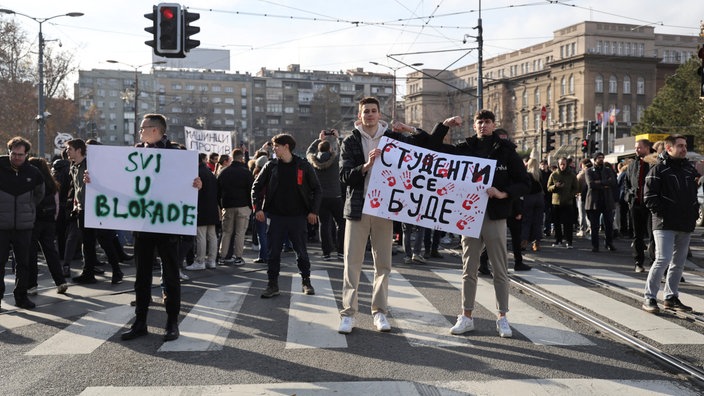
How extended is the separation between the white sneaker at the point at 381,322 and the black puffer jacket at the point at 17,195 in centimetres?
443

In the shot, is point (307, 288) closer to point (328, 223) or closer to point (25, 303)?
point (25, 303)

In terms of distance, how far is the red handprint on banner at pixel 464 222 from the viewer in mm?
6250

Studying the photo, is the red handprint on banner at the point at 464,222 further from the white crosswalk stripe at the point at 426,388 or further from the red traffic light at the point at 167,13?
the red traffic light at the point at 167,13

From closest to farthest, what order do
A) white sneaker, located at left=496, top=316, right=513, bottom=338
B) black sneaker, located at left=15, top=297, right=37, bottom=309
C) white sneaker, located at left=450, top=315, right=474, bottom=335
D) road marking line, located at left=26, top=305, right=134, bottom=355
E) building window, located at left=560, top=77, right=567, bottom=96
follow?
road marking line, located at left=26, top=305, right=134, bottom=355, white sneaker, located at left=496, top=316, right=513, bottom=338, white sneaker, located at left=450, top=315, right=474, bottom=335, black sneaker, located at left=15, top=297, right=37, bottom=309, building window, located at left=560, top=77, right=567, bottom=96

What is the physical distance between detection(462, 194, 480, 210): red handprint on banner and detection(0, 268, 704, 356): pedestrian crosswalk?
46.6 inches

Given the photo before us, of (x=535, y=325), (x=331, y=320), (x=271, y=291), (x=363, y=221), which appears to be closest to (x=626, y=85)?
(x=271, y=291)

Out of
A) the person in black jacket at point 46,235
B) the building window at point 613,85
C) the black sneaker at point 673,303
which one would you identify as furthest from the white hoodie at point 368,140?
the building window at point 613,85

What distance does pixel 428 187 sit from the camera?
21.2 feet

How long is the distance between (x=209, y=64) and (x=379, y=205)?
A: 347 ft

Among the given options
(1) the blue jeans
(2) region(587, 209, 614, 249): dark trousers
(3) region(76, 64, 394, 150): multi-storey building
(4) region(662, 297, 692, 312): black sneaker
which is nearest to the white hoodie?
(1) the blue jeans

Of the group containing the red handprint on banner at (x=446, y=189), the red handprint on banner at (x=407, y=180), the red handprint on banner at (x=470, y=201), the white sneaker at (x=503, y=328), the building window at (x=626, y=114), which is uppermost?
the building window at (x=626, y=114)

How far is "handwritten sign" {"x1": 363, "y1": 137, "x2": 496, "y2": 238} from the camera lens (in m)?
6.28

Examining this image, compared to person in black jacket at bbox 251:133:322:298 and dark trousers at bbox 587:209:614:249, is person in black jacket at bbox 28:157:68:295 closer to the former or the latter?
person in black jacket at bbox 251:133:322:298

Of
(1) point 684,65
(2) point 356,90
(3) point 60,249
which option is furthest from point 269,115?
(3) point 60,249
